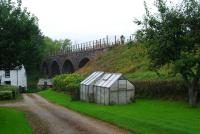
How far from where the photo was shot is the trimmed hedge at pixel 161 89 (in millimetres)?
39125

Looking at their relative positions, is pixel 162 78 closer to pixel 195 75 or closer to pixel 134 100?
pixel 134 100

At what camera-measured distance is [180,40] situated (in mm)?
34562

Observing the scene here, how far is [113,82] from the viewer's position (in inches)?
1673

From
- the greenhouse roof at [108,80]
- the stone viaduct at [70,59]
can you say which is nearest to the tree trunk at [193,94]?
the greenhouse roof at [108,80]

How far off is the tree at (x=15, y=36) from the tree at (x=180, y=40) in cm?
948

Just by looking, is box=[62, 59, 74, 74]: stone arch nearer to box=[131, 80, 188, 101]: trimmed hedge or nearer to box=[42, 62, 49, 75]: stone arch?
box=[42, 62, 49, 75]: stone arch

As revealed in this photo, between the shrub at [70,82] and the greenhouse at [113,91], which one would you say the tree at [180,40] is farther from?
the shrub at [70,82]

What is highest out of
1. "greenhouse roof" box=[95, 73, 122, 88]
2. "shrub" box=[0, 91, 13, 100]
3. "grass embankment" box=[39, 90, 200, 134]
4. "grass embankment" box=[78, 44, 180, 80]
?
"grass embankment" box=[78, 44, 180, 80]

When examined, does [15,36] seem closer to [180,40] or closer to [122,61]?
[180,40]

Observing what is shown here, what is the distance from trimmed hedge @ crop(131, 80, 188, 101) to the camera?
39125 mm

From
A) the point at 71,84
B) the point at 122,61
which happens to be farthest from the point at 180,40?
the point at 122,61

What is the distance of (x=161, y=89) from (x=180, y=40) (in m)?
8.08

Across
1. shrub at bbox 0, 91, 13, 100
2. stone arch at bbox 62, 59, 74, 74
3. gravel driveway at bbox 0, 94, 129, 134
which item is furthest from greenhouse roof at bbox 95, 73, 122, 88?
stone arch at bbox 62, 59, 74, 74

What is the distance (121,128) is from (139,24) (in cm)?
1424
